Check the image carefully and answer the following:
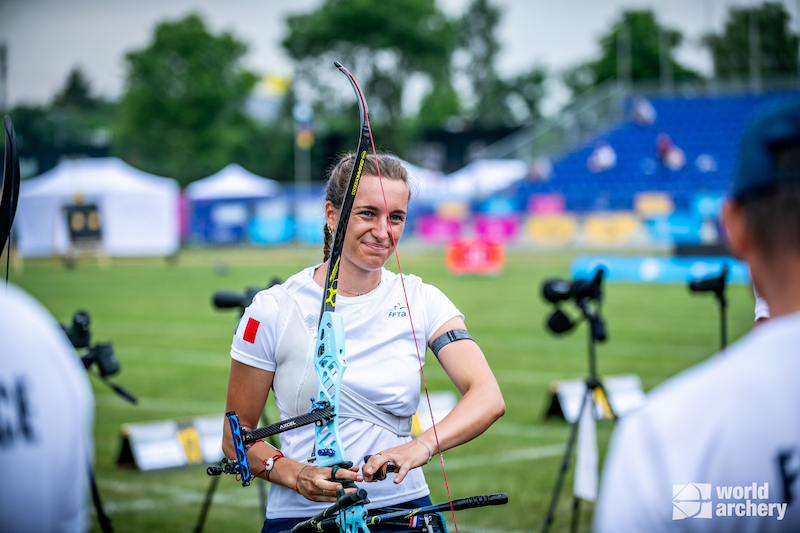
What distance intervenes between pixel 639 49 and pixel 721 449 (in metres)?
66.9

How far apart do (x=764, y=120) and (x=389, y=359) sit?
5.09 ft

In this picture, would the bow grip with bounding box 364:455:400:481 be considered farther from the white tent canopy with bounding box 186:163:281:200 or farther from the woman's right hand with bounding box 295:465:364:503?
the white tent canopy with bounding box 186:163:281:200

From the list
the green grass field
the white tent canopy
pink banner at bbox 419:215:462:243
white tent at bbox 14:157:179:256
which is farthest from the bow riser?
the white tent canopy

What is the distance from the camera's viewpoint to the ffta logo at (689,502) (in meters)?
1.06

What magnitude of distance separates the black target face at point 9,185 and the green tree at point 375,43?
51941 millimetres

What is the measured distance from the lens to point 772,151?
1.10 metres

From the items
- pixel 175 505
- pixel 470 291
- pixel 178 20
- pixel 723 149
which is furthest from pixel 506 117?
pixel 175 505

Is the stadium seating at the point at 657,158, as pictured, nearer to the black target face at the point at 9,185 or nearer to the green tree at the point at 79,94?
the black target face at the point at 9,185

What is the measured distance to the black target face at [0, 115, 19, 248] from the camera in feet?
7.43

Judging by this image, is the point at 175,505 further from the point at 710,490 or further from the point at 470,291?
the point at 470,291

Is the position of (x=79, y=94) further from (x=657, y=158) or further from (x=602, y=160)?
(x=657, y=158)

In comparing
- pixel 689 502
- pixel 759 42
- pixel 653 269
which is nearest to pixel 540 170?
pixel 653 269

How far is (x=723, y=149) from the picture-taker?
31.9m

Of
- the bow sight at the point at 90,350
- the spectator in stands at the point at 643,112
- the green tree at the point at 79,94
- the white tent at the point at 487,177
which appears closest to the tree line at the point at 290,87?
the green tree at the point at 79,94
